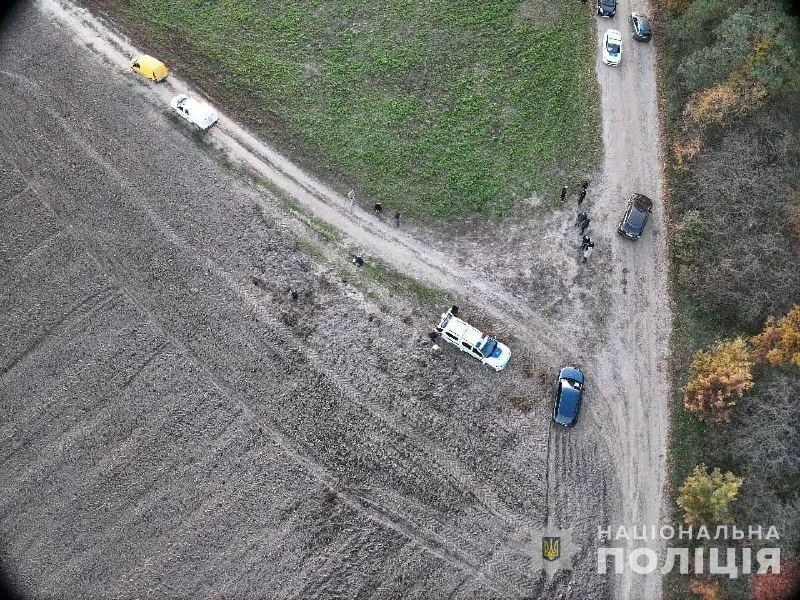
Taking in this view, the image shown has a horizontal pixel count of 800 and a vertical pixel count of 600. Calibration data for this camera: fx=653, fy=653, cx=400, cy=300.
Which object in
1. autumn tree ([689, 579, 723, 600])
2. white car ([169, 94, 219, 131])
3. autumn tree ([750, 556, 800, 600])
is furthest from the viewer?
white car ([169, 94, 219, 131])

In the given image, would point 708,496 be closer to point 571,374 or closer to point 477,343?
point 571,374

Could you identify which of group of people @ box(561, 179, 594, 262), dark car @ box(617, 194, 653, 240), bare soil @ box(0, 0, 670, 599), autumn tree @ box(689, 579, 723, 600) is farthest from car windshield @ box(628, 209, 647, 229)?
autumn tree @ box(689, 579, 723, 600)

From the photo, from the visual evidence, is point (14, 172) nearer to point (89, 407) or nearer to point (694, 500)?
point (89, 407)

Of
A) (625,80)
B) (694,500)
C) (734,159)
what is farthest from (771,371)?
(625,80)

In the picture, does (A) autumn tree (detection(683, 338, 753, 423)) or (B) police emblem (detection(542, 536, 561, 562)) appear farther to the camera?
(A) autumn tree (detection(683, 338, 753, 423))

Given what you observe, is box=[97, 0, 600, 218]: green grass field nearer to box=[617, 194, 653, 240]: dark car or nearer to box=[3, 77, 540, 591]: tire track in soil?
box=[617, 194, 653, 240]: dark car

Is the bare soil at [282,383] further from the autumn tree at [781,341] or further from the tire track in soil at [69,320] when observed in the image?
the autumn tree at [781,341]

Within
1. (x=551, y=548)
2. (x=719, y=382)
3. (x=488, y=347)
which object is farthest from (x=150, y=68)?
(x=719, y=382)
